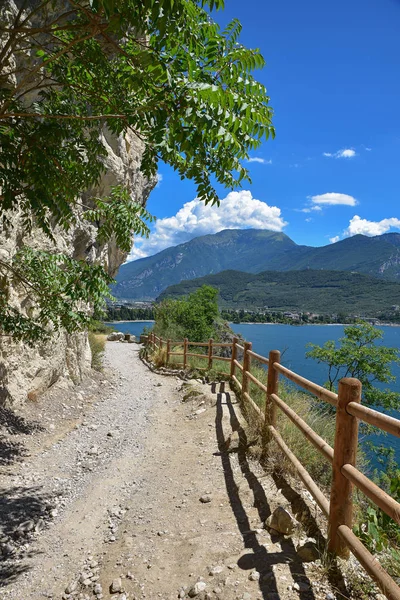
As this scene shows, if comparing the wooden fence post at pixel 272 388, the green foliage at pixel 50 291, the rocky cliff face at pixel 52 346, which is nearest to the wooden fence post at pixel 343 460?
the wooden fence post at pixel 272 388

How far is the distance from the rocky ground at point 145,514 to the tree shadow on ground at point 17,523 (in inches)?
0.5

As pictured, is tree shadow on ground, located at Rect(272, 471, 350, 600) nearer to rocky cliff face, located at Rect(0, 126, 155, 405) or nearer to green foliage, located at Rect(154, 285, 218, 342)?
rocky cliff face, located at Rect(0, 126, 155, 405)

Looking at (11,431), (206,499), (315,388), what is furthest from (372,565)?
(11,431)

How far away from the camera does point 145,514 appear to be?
4.37 m

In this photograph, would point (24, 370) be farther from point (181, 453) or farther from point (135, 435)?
point (181, 453)

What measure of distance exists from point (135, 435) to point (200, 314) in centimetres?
1878

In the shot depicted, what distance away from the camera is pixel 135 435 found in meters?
7.59

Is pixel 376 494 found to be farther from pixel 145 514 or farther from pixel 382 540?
pixel 145 514

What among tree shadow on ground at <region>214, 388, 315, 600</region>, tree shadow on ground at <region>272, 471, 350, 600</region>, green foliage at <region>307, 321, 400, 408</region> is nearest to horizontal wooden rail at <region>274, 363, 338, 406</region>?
tree shadow on ground at <region>272, 471, 350, 600</region>

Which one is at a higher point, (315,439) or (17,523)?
(315,439)

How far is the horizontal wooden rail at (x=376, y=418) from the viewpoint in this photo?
2.12 m

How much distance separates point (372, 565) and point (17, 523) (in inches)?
149

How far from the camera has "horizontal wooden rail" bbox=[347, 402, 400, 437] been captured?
2.12m

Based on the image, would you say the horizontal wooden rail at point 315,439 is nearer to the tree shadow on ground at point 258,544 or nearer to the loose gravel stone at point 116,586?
the tree shadow on ground at point 258,544
